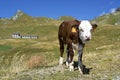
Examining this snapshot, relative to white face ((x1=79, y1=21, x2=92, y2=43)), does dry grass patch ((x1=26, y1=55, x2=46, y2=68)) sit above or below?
below

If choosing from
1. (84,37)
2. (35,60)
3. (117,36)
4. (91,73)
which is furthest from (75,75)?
(117,36)

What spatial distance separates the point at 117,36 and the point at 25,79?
128m

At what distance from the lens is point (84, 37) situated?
16766mm

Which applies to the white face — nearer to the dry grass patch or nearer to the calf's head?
the calf's head

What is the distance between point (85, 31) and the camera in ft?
55.4

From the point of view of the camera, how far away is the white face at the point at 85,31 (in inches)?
653

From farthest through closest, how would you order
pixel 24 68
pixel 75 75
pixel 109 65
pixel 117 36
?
pixel 117 36
pixel 24 68
pixel 109 65
pixel 75 75

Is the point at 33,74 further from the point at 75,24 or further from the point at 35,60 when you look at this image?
the point at 35,60

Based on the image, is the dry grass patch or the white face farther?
the dry grass patch

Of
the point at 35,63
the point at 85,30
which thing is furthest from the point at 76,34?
the point at 35,63

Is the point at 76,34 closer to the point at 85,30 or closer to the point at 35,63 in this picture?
the point at 85,30

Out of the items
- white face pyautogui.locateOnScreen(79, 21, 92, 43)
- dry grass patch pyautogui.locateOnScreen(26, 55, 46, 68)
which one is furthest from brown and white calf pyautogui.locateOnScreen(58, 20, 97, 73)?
dry grass patch pyautogui.locateOnScreen(26, 55, 46, 68)

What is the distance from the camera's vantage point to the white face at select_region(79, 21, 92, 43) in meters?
16.6

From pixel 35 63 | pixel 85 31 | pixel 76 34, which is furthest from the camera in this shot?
pixel 35 63
